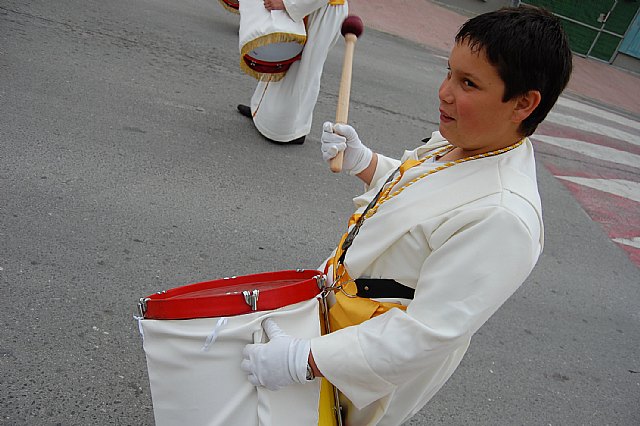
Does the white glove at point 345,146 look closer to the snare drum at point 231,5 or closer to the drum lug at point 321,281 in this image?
the drum lug at point 321,281

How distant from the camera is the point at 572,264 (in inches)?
191

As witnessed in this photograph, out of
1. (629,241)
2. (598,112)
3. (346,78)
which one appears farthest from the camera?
(598,112)

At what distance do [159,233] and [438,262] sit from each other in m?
2.42

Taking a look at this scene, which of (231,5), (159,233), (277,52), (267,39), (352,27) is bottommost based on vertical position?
(159,233)

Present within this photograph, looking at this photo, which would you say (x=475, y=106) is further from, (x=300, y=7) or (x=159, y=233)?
(x=300, y=7)

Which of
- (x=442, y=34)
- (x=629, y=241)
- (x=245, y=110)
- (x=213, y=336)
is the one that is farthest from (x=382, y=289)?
(x=442, y=34)

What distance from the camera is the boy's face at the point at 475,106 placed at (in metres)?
1.29

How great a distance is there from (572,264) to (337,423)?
387 cm

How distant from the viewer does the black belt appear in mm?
1448

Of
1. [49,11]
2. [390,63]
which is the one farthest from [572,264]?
[49,11]

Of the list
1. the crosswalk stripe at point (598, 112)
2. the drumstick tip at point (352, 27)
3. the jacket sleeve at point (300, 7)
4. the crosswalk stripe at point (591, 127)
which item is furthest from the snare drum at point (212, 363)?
the crosswalk stripe at point (598, 112)

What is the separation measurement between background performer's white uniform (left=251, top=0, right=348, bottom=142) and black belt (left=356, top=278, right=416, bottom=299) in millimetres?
3102

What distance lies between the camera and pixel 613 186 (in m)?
7.15

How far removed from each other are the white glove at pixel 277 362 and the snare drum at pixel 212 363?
0.04 m
